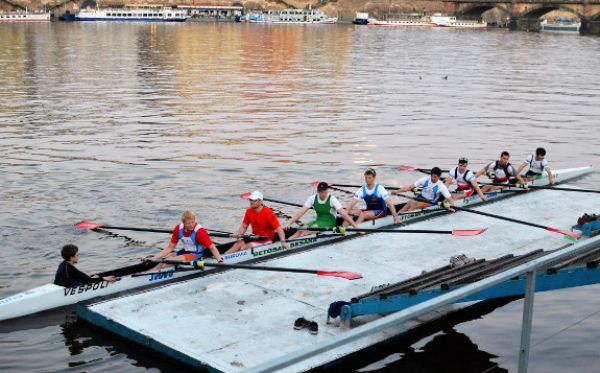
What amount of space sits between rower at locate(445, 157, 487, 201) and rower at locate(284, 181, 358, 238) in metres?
5.08

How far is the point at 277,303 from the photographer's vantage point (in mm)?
15414

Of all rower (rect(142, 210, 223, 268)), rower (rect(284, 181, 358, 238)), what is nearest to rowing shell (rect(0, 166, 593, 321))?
rower (rect(142, 210, 223, 268))

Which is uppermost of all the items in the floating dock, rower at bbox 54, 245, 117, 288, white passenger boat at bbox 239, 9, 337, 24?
white passenger boat at bbox 239, 9, 337, 24

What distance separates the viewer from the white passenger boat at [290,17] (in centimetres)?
18012

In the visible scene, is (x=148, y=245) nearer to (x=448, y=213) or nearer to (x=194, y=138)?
(x=448, y=213)

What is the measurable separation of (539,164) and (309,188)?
7.99 meters

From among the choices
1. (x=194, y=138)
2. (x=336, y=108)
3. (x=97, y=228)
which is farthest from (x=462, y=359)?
(x=336, y=108)

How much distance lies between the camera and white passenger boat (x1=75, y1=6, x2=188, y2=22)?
159 m

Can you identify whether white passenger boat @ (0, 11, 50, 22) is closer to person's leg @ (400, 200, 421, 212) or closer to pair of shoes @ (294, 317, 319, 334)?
person's leg @ (400, 200, 421, 212)

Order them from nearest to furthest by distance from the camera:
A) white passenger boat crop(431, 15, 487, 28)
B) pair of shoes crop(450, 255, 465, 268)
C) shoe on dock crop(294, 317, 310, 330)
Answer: shoe on dock crop(294, 317, 310, 330) → pair of shoes crop(450, 255, 465, 268) → white passenger boat crop(431, 15, 487, 28)

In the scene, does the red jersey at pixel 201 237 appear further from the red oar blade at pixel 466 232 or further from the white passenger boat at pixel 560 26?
the white passenger boat at pixel 560 26

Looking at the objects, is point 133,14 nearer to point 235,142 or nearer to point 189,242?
point 235,142

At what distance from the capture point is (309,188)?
95.0 ft

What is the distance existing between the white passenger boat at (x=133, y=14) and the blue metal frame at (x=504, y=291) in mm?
153623
